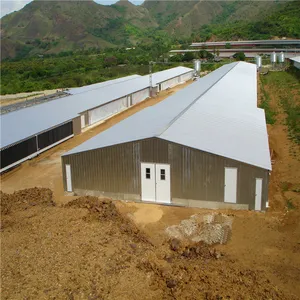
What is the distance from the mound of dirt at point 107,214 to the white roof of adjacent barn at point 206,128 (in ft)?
8.72

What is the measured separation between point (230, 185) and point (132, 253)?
18.5ft

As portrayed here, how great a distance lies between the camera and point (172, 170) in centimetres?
1656

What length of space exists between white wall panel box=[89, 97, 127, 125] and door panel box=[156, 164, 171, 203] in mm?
18104

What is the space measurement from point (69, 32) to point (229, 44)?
100 m

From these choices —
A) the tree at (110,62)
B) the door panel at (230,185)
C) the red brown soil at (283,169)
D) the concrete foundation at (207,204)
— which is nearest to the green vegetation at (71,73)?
the tree at (110,62)

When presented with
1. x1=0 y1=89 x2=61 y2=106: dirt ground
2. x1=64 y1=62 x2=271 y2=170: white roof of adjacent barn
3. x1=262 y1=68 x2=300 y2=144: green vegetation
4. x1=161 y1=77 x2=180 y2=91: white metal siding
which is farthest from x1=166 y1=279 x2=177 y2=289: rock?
x1=161 y1=77 x2=180 y2=91: white metal siding

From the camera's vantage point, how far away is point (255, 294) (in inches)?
385

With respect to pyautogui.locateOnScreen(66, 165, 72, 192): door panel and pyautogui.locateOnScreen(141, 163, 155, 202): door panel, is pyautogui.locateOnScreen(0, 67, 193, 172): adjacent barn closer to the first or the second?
pyautogui.locateOnScreen(66, 165, 72, 192): door panel

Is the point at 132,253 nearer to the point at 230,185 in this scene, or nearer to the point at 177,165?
the point at 177,165

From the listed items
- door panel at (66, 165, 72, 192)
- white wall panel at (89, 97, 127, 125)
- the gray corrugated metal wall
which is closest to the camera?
the gray corrugated metal wall

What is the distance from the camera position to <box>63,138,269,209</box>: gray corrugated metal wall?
621 inches

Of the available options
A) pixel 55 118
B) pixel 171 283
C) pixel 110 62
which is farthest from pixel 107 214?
pixel 110 62

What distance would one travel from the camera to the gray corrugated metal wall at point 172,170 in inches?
621

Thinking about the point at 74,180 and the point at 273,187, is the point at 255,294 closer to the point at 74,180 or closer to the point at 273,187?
the point at 273,187
